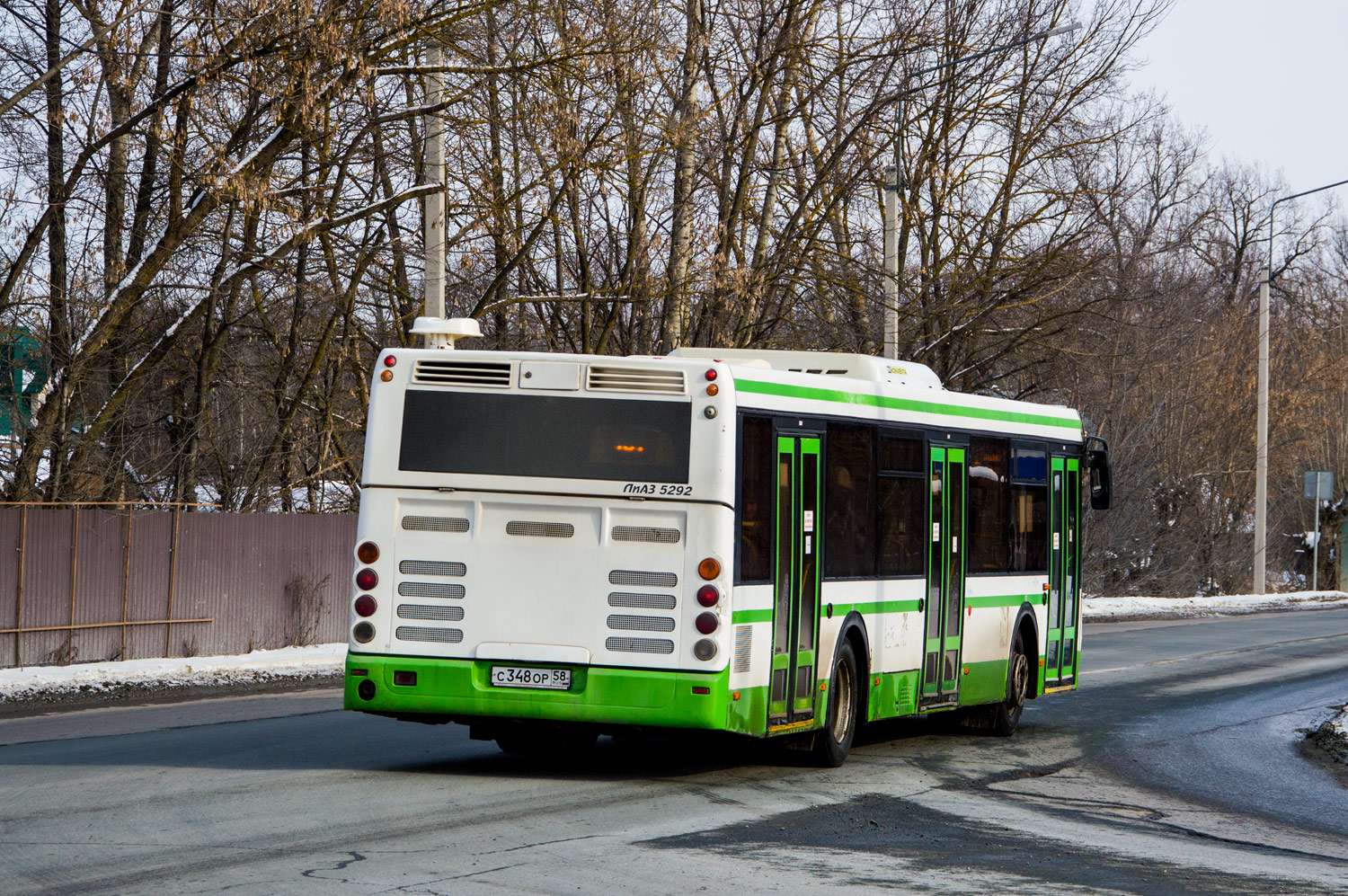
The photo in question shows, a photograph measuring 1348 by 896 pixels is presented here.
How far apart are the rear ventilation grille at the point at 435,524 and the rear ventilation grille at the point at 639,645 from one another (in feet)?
3.95

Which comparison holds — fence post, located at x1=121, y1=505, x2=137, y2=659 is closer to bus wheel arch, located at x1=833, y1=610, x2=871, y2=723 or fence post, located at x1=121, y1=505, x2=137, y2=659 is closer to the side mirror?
the side mirror

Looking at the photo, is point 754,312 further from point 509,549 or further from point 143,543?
point 509,549

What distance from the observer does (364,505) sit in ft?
36.6

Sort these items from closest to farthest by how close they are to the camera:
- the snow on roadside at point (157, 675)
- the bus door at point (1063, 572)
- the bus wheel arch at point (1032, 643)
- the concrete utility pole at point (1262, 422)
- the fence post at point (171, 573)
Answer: the bus wheel arch at point (1032, 643) → the bus door at point (1063, 572) → the snow on roadside at point (157, 675) → the fence post at point (171, 573) → the concrete utility pole at point (1262, 422)

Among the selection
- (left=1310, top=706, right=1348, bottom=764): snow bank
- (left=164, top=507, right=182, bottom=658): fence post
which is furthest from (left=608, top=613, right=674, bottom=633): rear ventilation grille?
(left=164, top=507, right=182, bottom=658): fence post

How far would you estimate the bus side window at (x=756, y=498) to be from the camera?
1096 centimetres

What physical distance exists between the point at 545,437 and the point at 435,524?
0.89 meters

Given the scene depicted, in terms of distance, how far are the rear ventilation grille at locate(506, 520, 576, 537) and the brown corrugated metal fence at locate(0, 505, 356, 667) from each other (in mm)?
10648

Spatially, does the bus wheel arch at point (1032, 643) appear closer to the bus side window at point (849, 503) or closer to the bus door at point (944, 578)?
the bus door at point (944, 578)

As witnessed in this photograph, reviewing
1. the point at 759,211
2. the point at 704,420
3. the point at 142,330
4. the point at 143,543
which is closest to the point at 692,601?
the point at 704,420

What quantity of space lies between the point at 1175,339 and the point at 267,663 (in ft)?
112

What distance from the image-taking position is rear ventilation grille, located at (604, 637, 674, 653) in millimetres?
10688

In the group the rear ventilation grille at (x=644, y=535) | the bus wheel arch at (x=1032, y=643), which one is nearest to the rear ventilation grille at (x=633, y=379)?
the rear ventilation grille at (x=644, y=535)

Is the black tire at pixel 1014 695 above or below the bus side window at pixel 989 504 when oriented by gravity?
below
